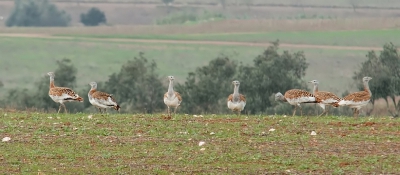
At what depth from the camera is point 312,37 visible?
9419cm

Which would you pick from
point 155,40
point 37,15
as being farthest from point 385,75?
point 37,15

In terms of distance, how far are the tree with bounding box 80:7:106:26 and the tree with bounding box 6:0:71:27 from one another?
3894 millimetres

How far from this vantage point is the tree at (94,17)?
12550 cm

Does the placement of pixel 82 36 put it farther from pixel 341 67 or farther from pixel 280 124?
pixel 280 124

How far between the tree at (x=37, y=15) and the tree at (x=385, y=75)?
79329 millimetres

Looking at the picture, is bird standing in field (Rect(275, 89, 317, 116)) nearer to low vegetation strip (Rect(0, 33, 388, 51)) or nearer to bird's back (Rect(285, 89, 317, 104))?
bird's back (Rect(285, 89, 317, 104))

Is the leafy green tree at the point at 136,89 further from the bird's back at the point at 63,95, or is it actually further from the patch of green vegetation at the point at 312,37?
the patch of green vegetation at the point at 312,37

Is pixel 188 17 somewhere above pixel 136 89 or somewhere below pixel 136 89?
above

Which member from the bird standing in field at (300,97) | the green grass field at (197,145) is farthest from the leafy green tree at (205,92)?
the green grass field at (197,145)

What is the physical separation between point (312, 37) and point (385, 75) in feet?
134

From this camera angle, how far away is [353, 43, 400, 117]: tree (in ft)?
174

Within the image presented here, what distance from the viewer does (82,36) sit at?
102250 millimetres

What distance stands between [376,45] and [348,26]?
378 inches

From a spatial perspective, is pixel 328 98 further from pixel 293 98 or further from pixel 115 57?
pixel 115 57
